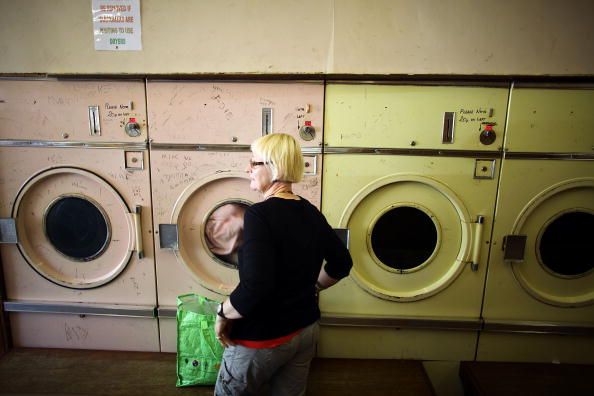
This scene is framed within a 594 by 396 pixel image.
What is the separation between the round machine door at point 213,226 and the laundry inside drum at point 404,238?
84cm

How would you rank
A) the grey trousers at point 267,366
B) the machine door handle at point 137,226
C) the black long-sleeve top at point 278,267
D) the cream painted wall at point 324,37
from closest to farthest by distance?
1. the black long-sleeve top at point 278,267
2. the grey trousers at point 267,366
3. the cream painted wall at point 324,37
4. the machine door handle at point 137,226

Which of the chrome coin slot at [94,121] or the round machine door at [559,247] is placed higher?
the chrome coin slot at [94,121]

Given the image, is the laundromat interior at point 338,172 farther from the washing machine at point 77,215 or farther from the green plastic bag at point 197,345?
the green plastic bag at point 197,345

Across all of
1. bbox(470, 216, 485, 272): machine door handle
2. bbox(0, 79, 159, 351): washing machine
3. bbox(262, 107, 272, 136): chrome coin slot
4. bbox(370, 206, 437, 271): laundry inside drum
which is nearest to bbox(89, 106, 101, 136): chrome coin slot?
bbox(0, 79, 159, 351): washing machine

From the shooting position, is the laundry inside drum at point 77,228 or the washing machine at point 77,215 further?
the laundry inside drum at point 77,228

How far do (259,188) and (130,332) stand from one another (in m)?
1.66

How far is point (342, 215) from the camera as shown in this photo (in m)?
1.85

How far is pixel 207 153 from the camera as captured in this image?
5.99 ft

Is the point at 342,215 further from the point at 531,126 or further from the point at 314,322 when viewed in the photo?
the point at 531,126

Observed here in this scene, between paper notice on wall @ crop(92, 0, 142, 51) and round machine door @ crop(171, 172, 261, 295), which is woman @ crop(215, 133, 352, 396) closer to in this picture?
round machine door @ crop(171, 172, 261, 295)

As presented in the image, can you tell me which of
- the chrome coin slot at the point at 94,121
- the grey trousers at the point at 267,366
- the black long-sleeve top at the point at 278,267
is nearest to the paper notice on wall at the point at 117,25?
the chrome coin slot at the point at 94,121

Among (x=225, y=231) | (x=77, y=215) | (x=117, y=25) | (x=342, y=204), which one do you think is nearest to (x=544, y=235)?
(x=342, y=204)

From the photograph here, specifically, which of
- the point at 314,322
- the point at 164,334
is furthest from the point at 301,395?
the point at 164,334

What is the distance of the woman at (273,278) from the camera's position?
987 mm
